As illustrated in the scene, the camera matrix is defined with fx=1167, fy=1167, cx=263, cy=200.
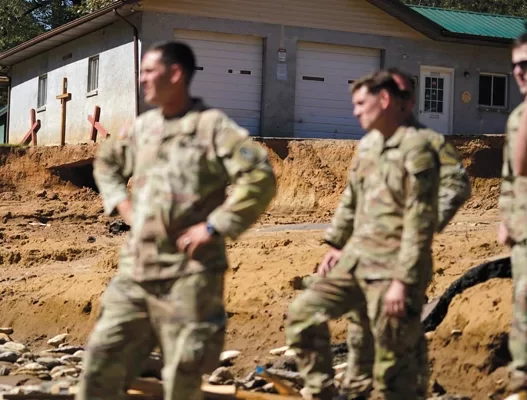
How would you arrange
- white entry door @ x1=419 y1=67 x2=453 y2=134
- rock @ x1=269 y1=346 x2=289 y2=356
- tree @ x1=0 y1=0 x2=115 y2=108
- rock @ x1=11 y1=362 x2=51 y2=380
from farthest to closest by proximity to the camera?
tree @ x1=0 y1=0 x2=115 y2=108 → white entry door @ x1=419 y1=67 x2=453 y2=134 → rock @ x1=269 y1=346 x2=289 y2=356 → rock @ x1=11 y1=362 x2=51 y2=380

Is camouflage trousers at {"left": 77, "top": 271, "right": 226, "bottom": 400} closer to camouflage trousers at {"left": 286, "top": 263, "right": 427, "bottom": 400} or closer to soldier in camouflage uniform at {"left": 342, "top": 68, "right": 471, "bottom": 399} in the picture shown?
camouflage trousers at {"left": 286, "top": 263, "right": 427, "bottom": 400}

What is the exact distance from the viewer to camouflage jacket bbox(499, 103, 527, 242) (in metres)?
6.28

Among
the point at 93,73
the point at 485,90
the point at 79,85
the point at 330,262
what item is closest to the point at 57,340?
the point at 330,262

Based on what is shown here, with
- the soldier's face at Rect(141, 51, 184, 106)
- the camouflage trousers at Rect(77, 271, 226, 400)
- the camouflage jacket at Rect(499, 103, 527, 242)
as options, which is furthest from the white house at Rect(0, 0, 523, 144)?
the camouflage trousers at Rect(77, 271, 226, 400)

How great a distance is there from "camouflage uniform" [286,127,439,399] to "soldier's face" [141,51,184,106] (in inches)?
57.1

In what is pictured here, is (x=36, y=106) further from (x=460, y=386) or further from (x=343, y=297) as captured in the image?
(x=343, y=297)

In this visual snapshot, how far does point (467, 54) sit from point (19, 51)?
12681 millimetres

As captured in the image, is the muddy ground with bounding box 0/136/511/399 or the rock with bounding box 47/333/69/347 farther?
the rock with bounding box 47/333/69/347

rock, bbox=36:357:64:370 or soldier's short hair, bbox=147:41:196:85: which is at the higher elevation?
soldier's short hair, bbox=147:41:196:85

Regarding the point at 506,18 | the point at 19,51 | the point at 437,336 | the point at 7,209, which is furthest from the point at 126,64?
the point at 437,336

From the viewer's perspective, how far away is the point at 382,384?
6656 mm

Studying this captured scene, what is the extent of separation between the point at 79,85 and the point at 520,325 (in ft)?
82.5

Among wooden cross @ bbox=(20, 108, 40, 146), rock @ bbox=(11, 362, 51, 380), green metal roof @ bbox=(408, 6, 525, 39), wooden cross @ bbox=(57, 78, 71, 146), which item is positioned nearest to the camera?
rock @ bbox=(11, 362, 51, 380)

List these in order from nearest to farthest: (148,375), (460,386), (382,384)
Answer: (382,384)
(148,375)
(460,386)
